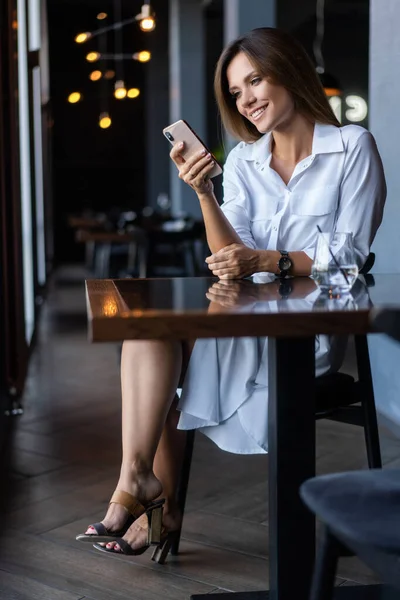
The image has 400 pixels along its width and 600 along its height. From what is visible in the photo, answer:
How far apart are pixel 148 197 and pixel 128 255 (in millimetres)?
6143

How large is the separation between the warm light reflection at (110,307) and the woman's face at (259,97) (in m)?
0.95

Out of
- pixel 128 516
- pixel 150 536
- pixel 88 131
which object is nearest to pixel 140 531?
pixel 150 536

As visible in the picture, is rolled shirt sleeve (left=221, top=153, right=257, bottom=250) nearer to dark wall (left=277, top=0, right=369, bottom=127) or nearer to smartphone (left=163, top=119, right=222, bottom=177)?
smartphone (left=163, top=119, right=222, bottom=177)

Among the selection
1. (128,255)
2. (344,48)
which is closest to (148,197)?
(344,48)

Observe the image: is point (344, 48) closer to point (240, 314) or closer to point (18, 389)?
point (18, 389)

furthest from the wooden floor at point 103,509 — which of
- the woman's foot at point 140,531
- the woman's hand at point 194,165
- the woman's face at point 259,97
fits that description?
the woman's face at point 259,97

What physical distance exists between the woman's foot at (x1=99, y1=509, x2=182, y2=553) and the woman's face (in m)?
1.07

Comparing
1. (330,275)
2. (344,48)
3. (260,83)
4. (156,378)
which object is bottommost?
(156,378)

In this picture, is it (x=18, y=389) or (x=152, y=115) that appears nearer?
(x=18, y=389)

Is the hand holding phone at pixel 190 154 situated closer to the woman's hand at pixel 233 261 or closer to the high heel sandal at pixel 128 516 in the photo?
the woman's hand at pixel 233 261

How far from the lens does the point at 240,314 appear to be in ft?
4.41

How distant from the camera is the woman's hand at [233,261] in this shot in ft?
6.72

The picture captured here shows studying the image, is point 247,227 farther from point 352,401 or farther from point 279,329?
point 279,329

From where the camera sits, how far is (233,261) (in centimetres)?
205
